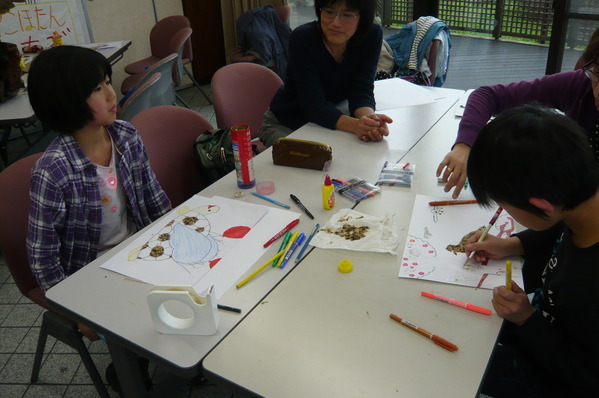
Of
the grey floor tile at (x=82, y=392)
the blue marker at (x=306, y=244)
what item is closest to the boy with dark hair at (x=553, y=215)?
→ the blue marker at (x=306, y=244)

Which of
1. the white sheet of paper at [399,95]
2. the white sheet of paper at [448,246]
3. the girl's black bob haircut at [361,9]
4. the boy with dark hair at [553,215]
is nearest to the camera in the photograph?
the boy with dark hair at [553,215]

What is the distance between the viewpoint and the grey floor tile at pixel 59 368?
173 cm

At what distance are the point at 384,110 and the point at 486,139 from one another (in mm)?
1236

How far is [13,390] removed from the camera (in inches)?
66.5

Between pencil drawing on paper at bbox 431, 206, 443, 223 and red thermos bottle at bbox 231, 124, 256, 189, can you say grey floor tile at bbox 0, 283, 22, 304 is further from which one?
pencil drawing on paper at bbox 431, 206, 443, 223

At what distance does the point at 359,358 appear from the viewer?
0.83 meters

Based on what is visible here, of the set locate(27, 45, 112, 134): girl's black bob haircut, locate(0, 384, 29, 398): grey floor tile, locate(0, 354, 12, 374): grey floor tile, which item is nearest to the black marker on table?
locate(27, 45, 112, 134): girl's black bob haircut

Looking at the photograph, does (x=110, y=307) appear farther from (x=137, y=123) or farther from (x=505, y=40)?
(x=505, y=40)

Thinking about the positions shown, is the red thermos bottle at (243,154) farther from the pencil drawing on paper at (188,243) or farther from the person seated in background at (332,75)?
the person seated in background at (332,75)

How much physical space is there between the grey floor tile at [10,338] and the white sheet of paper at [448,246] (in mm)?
1666

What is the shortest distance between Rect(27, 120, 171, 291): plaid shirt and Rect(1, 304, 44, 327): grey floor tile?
2.71ft

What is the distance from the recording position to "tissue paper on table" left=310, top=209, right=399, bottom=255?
114 centimetres

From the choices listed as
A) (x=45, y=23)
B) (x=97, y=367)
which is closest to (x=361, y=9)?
(x=97, y=367)

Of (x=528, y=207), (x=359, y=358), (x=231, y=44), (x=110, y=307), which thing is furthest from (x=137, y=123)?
(x=231, y=44)
